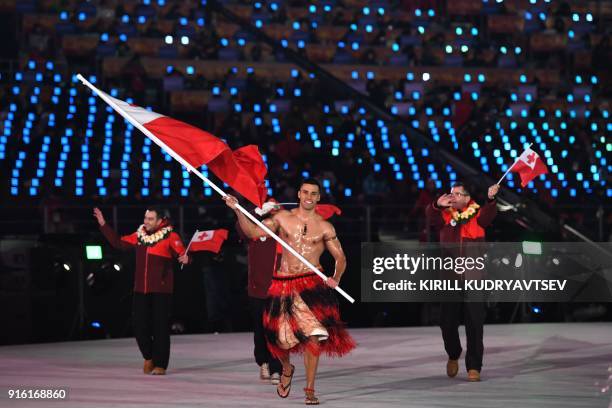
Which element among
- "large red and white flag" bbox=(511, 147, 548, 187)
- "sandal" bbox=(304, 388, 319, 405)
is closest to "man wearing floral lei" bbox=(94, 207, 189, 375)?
"sandal" bbox=(304, 388, 319, 405)

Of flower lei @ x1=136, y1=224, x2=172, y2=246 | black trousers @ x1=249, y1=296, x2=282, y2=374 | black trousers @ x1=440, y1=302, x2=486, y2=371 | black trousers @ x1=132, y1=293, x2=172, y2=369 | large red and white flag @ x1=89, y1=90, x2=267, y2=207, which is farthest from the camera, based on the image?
flower lei @ x1=136, y1=224, x2=172, y2=246

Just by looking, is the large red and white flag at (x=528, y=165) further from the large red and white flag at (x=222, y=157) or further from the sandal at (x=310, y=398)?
the sandal at (x=310, y=398)

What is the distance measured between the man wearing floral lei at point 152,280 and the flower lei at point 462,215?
2532 millimetres

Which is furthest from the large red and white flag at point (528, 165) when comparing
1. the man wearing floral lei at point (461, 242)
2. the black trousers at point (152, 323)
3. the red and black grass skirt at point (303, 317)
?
the black trousers at point (152, 323)

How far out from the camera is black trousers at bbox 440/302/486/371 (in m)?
11.0

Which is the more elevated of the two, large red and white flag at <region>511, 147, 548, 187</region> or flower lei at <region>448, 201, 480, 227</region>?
large red and white flag at <region>511, 147, 548, 187</region>

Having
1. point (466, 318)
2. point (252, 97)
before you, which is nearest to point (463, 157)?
point (252, 97)

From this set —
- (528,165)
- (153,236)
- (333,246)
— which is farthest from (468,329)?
(153,236)

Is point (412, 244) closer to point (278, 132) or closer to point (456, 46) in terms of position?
point (278, 132)

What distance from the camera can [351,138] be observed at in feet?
77.2

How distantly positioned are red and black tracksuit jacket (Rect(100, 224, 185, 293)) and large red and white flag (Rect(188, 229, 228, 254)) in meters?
0.41

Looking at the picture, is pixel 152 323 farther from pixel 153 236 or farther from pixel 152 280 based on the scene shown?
pixel 153 236

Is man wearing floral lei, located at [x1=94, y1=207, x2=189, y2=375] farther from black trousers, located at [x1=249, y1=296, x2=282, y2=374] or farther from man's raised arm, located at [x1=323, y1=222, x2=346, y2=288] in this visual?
man's raised arm, located at [x1=323, y1=222, x2=346, y2=288]

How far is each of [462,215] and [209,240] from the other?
8.51 ft
